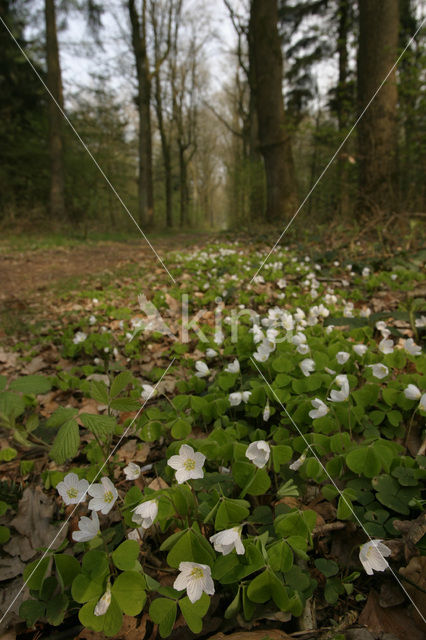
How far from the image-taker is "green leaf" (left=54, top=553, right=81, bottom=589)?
36.8 inches

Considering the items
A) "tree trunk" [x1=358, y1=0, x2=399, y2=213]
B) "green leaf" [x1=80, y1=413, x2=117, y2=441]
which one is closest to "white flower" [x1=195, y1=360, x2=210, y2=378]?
"green leaf" [x1=80, y1=413, x2=117, y2=441]

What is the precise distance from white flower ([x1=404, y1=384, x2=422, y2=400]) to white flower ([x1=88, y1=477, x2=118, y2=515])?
44.1 inches

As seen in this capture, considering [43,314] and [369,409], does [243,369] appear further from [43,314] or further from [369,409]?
[43,314]

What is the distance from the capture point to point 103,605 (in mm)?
A: 874

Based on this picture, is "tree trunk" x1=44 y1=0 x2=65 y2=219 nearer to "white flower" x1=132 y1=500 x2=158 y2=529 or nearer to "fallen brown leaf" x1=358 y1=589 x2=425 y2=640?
"white flower" x1=132 y1=500 x2=158 y2=529

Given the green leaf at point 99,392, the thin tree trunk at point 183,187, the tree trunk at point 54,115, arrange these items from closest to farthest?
the green leaf at point 99,392, the tree trunk at point 54,115, the thin tree trunk at point 183,187

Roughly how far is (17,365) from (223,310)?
1808mm

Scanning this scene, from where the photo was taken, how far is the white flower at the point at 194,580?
88 cm

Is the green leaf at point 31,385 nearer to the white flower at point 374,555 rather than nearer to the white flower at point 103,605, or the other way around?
the white flower at point 103,605

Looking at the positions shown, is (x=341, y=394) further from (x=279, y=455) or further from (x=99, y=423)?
(x=99, y=423)

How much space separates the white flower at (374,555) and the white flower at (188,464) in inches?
18.7

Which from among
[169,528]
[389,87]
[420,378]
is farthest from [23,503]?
[389,87]

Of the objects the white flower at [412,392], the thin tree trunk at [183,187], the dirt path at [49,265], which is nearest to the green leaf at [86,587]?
the white flower at [412,392]

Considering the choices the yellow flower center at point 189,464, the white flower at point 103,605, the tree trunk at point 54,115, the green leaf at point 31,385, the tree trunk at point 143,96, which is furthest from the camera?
the tree trunk at point 143,96
